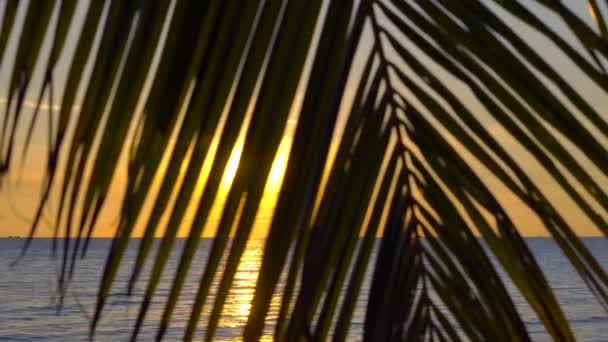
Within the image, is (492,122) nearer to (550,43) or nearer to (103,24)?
(550,43)

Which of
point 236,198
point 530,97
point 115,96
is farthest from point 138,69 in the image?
point 530,97

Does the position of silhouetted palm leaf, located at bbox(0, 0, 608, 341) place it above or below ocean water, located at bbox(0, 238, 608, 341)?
above

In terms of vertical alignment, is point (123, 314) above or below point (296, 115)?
below

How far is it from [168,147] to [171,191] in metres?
0.04

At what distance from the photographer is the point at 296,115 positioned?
763 mm

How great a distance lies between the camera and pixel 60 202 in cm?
72

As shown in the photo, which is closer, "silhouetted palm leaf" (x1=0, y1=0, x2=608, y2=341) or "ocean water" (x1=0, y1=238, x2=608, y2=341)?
"silhouetted palm leaf" (x1=0, y1=0, x2=608, y2=341)

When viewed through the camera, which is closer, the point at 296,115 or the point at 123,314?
the point at 296,115

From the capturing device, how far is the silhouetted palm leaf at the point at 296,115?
71 centimetres

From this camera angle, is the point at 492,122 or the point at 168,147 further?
the point at 492,122

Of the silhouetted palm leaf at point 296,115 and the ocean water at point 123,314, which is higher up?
the silhouetted palm leaf at point 296,115

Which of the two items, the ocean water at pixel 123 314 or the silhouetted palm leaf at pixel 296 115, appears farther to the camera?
the ocean water at pixel 123 314

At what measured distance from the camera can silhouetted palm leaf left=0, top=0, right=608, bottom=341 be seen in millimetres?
706

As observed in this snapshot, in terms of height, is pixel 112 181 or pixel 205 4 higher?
pixel 205 4
